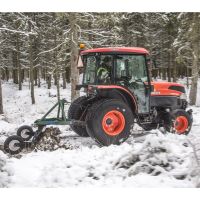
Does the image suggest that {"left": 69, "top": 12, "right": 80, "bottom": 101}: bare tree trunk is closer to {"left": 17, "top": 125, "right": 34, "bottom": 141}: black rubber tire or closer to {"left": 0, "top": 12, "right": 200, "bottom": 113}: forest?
{"left": 0, "top": 12, "right": 200, "bottom": 113}: forest

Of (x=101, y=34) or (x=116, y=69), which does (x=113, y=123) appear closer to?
(x=116, y=69)

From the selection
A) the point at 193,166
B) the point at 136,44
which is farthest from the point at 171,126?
the point at 136,44

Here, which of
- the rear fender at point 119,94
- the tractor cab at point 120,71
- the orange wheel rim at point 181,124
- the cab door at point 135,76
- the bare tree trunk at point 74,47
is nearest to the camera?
the rear fender at point 119,94

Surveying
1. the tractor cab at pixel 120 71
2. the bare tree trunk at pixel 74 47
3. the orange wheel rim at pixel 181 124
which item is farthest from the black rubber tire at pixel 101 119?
the bare tree trunk at pixel 74 47

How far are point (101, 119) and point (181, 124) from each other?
2.92 m

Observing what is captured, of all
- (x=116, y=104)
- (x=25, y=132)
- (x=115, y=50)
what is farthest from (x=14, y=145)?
(x=115, y=50)

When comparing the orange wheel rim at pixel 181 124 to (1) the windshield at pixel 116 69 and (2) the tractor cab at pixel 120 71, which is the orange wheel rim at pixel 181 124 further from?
(1) the windshield at pixel 116 69

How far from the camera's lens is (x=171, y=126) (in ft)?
34.3

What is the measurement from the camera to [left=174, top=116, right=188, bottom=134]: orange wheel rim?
10.7 metres

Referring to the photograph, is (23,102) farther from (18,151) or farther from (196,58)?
(18,151)

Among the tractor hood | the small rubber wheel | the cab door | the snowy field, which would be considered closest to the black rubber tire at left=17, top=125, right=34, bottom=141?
the small rubber wheel

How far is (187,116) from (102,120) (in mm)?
2968

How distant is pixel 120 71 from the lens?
9703mm

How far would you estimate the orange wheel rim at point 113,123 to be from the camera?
9.21 metres
